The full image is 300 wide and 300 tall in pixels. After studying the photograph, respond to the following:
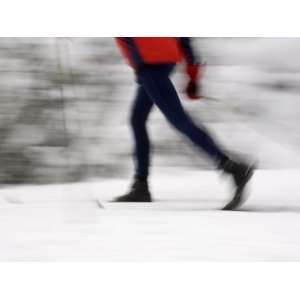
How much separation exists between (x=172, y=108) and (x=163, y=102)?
3 centimetres

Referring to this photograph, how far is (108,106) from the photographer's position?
8.64ft

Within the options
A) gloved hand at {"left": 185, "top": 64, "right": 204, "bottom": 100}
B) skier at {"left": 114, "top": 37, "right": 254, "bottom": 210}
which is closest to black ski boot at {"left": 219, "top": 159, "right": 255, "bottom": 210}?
skier at {"left": 114, "top": 37, "right": 254, "bottom": 210}

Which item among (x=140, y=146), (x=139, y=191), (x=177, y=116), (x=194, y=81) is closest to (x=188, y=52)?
(x=194, y=81)

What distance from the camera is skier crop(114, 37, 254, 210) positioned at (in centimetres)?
262

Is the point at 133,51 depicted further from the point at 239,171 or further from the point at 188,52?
the point at 239,171

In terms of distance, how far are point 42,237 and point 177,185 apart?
1.48 ft

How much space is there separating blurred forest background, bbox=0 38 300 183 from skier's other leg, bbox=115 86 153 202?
23 mm

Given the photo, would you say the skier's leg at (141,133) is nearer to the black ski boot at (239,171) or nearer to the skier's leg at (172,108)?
the skier's leg at (172,108)

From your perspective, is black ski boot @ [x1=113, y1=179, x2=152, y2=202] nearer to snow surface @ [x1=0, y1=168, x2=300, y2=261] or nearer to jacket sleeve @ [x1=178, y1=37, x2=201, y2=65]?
snow surface @ [x1=0, y1=168, x2=300, y2=261]
